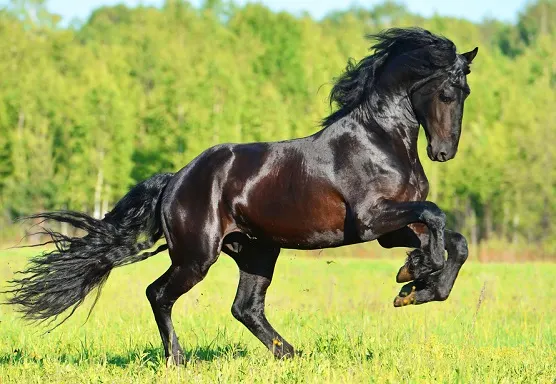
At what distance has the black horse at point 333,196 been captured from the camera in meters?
7.34

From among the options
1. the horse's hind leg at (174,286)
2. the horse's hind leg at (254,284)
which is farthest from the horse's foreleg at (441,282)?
the horse's hind leg at (174,286)

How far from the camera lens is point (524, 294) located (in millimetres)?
15039

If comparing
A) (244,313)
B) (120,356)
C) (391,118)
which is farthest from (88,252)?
(391,118)

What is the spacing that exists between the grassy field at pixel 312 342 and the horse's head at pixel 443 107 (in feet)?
4.20

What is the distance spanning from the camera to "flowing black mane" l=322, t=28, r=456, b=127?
25.2ft

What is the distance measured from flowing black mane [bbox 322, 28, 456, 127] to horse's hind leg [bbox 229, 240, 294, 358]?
1.34 meters

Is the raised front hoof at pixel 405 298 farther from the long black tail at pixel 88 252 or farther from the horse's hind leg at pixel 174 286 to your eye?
the long black tail at pixel 88 252

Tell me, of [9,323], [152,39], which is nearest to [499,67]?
[152,39]

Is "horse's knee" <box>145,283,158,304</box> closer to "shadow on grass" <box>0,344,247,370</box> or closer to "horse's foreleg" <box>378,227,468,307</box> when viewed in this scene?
"shadow on grass" <box>0,344,247,370</box>

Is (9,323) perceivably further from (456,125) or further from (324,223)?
(456,125)

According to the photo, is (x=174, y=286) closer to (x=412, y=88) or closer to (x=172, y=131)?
(x=412, y=88)

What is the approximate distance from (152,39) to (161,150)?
30.5 metres

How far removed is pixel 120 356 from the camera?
8.58 m

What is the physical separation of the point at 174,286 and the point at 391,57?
2.66 metres
